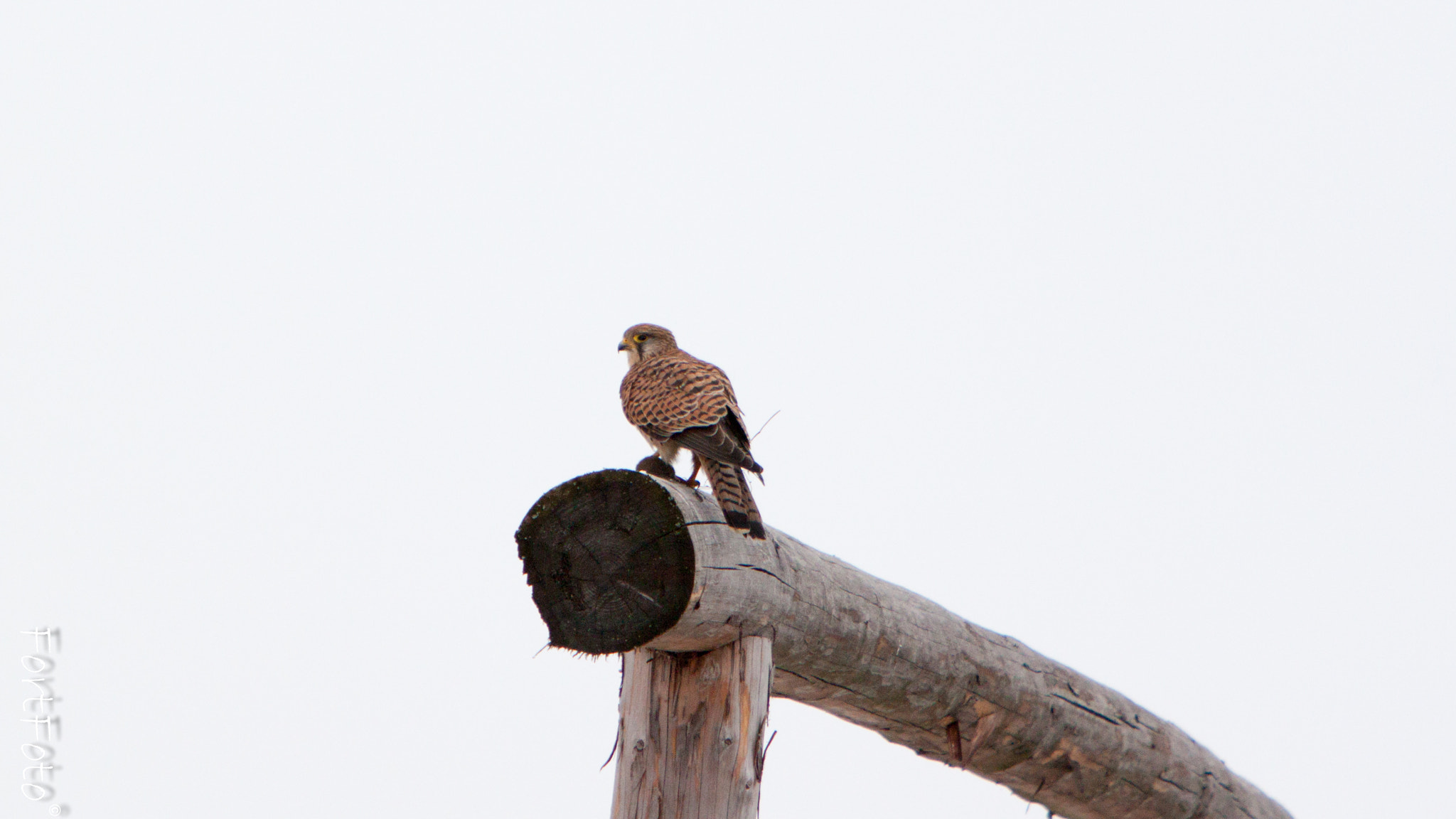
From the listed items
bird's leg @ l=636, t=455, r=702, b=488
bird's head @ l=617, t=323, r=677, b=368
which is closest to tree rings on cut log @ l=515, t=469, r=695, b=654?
bird's leg @ l=636, t=455, r=702, b=488

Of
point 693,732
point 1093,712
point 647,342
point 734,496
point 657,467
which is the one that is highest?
point 647,342

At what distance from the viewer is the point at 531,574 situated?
269 centimetres

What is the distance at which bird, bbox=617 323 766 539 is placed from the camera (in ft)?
9.60

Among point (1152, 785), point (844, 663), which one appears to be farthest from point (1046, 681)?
point (844, 663)

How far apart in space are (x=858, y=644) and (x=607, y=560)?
2.76ft

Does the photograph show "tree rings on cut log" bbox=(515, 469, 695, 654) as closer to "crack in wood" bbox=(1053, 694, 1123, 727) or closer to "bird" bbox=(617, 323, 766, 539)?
"bird" bbox=(617, 323, 766, 539)

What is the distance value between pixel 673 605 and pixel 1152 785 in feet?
7.48

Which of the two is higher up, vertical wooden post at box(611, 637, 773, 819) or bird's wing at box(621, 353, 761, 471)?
bird's wing at box(621, 353, 761, 471)

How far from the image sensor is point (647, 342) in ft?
15.5

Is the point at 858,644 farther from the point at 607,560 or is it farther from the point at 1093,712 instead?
the point at 1093,712

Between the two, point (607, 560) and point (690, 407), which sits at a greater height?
point (690, 407)

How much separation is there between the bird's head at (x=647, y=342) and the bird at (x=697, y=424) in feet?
1.34

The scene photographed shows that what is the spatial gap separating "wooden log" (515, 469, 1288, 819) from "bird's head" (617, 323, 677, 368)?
1655mm

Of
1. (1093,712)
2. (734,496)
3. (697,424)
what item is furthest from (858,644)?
(1093,712)
